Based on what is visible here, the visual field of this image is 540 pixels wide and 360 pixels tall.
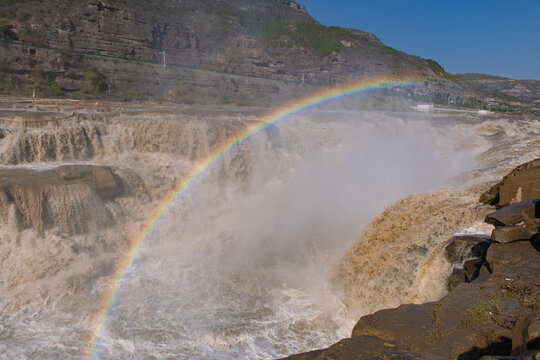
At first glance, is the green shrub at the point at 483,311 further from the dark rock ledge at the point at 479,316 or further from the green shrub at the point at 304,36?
the green shrub at the point at 304,36

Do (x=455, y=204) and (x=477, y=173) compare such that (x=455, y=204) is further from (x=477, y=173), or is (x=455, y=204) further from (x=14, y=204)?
(x=14, y=204)

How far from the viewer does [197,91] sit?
123 feet

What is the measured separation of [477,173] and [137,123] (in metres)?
11.7

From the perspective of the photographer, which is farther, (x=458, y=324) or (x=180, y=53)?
(x=180, y=53)

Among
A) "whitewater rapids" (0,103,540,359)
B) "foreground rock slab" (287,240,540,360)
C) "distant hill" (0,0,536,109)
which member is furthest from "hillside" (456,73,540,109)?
"foreground rock slab" (287,240,540,360)

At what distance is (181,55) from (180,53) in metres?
0.28

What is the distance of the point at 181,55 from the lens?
155 feet

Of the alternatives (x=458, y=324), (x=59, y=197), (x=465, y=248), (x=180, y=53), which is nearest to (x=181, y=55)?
(x=180, y=53)

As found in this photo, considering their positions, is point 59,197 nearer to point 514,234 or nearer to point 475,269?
point 475,269

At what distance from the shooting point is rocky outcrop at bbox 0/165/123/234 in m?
8.63

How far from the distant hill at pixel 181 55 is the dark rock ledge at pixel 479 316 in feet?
93.3

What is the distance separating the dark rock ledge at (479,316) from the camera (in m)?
3.62

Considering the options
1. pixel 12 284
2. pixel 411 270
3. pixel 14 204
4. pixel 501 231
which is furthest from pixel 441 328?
pixel 14 204

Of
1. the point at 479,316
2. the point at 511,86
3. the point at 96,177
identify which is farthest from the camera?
the point at 511,86
